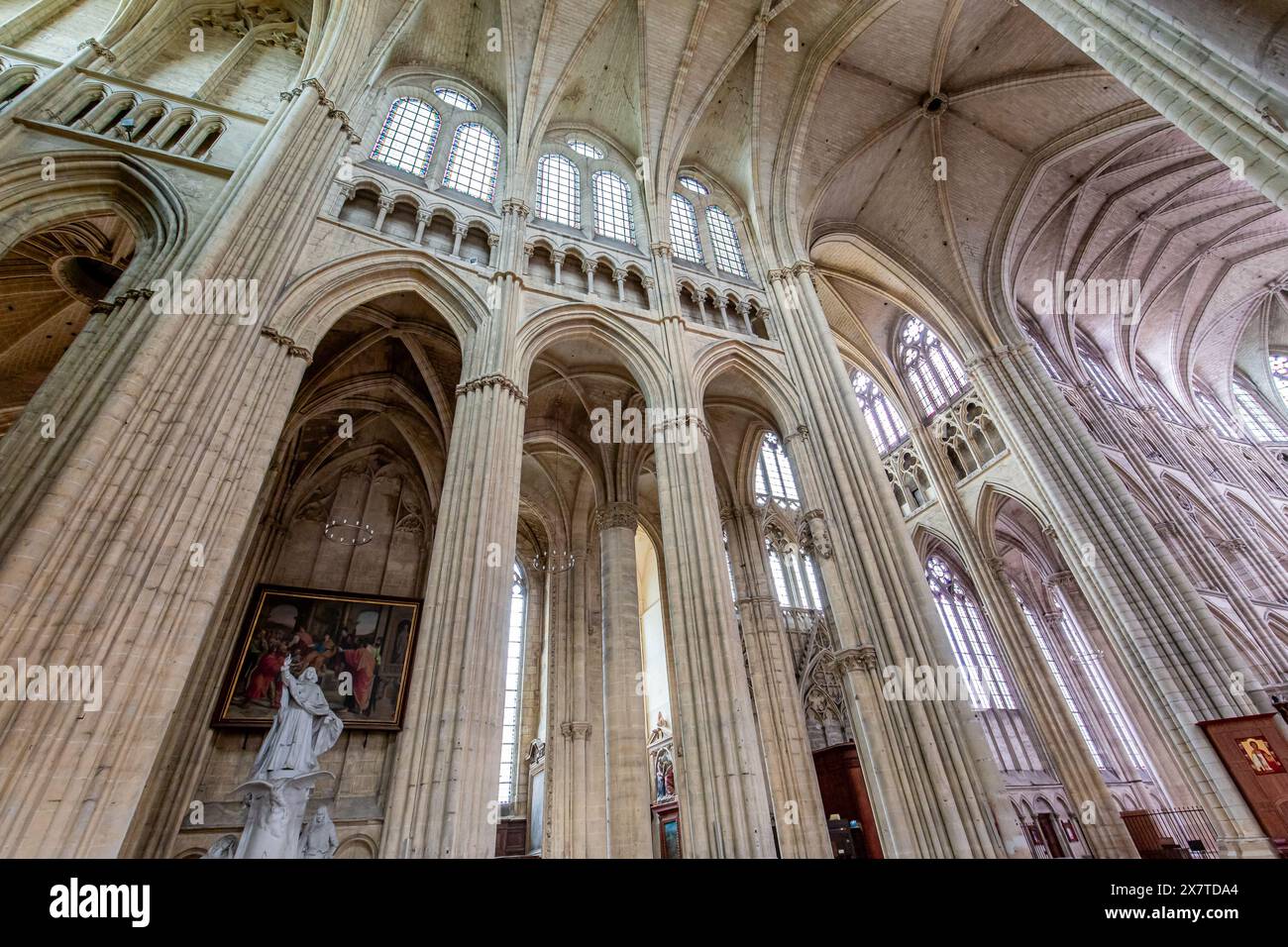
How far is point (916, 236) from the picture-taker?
1675cm

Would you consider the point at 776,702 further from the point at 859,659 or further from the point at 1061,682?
the point at 1061,682

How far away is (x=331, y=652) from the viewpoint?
1164 centimetres

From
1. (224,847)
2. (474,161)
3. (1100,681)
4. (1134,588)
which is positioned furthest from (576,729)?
(1100,681)

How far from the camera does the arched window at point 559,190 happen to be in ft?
40.8

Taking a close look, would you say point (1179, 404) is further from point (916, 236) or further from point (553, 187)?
point (553, 187)

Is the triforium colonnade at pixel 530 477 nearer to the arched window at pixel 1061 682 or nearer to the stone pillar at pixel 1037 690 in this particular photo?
the stone pillar at pixel 1037 690

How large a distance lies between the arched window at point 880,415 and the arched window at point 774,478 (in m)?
3.38

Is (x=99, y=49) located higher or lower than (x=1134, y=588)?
higher

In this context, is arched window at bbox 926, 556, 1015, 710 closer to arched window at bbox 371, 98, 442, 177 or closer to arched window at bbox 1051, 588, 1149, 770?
arched window at bbox 1051, 588, 1149, 770

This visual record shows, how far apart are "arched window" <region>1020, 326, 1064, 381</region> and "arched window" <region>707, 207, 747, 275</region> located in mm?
9659

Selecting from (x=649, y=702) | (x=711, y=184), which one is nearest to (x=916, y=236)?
(x=711, y=184)

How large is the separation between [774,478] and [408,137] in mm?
13726
